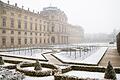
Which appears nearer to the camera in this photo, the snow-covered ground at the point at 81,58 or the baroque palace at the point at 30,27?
the snow-covered ground at the point at 81,58

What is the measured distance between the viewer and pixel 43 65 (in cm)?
1661

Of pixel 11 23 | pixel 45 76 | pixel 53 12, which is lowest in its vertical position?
pixel 45 76

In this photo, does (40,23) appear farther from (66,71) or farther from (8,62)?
(66,71)

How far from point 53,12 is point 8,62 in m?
45.2

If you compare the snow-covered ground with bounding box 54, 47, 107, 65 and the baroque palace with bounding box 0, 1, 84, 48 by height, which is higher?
the baroque palace with bounding box 0, 1, 84, 48

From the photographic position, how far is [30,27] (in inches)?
1875

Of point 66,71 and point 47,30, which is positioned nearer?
point 66,71

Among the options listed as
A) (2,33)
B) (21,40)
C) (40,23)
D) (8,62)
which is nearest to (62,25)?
(40,23)

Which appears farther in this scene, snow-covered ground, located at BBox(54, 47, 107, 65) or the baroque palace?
the baroque palace

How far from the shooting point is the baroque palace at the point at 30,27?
125 ft

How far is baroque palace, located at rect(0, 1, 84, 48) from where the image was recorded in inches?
1496

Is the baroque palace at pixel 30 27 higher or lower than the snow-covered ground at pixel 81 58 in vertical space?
higher

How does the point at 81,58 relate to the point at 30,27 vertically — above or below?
below

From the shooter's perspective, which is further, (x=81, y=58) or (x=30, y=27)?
(x=30, y=27)
